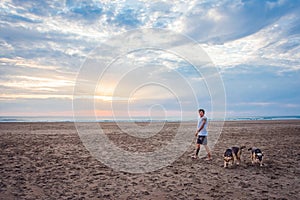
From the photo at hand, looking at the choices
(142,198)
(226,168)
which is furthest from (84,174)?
(226,168)

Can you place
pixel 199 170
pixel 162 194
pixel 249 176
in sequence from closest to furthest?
1. pixel 162 194
2. pixel 249 176
3. pixel 199 170

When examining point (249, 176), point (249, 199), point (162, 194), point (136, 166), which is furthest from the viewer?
point (136, 166)

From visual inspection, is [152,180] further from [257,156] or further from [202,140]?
[257,156]

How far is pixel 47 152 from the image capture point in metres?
15.0

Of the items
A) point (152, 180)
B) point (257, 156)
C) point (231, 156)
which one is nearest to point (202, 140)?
point (231, 156)

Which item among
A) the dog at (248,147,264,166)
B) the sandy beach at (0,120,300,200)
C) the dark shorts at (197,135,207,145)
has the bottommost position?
the sandy beach at (0,120,300,200)

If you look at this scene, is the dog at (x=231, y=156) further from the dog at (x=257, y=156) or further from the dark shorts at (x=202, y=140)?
the dark shorts at (x=202, y=140)

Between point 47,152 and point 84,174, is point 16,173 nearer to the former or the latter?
point 84,174

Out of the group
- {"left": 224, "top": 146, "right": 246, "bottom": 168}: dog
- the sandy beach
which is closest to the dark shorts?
the sandy beach

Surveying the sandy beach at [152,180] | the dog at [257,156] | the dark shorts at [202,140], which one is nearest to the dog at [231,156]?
the sandy beach at [152,180]

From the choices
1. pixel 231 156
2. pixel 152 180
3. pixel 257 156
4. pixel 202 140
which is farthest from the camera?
pixel 202 140

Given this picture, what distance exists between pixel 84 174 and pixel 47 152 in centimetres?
614

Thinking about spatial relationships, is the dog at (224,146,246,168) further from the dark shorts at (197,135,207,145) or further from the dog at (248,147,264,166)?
the dark shorts at (197,135,207,145)

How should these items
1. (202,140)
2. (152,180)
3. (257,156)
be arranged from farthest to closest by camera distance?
(202,140) → (257,156) → (152,180)
